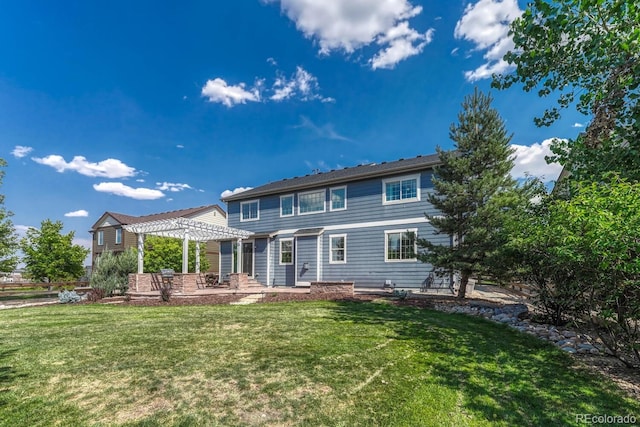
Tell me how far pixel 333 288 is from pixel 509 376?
27.0 feet

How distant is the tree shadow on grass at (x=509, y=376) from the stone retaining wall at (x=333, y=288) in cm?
491

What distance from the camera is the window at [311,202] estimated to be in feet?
55.8

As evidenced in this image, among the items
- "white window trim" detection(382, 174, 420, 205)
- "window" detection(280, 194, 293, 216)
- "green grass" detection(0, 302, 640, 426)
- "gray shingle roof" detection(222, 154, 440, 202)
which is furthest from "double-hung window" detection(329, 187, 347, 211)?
"green grass" detection(0, 302, 640, 426)

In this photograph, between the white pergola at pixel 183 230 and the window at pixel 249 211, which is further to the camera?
the window at pixel 249 211

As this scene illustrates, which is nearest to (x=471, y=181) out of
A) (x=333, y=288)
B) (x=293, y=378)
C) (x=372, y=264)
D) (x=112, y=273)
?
(x=333, y=288)

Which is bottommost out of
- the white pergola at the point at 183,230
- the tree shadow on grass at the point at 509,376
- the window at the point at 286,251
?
the tree shadow on grass at the point at 509,376

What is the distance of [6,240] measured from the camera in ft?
48.5

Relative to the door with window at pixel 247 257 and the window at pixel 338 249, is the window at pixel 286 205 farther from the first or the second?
the window at pixel 338 249

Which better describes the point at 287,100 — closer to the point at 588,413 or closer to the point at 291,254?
the point at 291,254

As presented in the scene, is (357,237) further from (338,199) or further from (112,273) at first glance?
(112,273)

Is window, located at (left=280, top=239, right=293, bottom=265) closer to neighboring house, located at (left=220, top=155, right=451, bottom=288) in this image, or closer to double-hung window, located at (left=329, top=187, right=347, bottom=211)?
neighboring house, located at (left=220, top=155, right=451, bottom=288)

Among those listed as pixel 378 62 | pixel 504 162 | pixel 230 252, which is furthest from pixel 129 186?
pixel 504 162

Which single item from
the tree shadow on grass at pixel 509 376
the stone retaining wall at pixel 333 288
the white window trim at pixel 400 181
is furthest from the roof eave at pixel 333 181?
the tree shadow on grass at pixel 509 376

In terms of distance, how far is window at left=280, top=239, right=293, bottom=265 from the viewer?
17.4 metres
